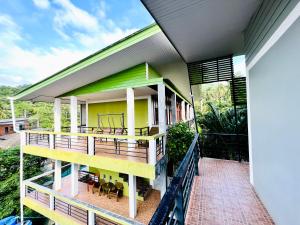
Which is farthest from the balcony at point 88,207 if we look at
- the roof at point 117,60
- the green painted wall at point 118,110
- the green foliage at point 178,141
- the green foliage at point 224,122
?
the roof at point 117,60

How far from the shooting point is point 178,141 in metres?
6.24

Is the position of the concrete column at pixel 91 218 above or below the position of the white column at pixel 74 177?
below

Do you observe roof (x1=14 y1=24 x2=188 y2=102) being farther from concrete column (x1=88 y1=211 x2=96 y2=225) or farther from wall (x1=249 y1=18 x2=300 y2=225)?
concrete column (x1=88 y1=211 x2=96 y2=225)

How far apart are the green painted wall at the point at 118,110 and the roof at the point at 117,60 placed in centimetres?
273

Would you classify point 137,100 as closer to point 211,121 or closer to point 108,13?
point 211,121

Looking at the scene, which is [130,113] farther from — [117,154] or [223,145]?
[223,145]

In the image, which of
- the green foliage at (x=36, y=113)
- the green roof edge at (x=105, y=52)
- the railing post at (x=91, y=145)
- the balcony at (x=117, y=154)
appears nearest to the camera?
the green roof edge at (x=105, y=52)

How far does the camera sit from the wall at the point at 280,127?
191 cm

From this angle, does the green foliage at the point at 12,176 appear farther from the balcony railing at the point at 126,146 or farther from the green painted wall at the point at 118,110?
the green painted wall at the point at 118,110

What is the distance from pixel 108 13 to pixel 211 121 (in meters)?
53.2

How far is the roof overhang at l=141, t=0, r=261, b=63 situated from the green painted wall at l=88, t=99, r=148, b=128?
5.74m

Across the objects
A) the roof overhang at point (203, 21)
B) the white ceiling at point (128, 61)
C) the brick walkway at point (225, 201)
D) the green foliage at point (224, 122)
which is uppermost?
the white ceiling at point (128, 61)

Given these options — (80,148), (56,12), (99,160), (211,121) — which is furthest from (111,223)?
(56,12)

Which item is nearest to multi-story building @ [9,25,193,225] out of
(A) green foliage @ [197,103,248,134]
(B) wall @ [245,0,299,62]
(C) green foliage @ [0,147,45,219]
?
(A) green foliage @ [197,103,248,134]
